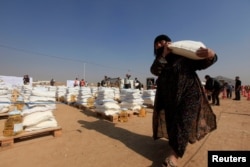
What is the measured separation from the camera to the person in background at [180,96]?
1943mm

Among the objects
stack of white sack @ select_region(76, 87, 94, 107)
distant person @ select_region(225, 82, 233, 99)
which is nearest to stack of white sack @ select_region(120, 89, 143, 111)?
stack of white sack @ select_region(76, 87, 94, 107)

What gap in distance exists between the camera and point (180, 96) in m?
2.04

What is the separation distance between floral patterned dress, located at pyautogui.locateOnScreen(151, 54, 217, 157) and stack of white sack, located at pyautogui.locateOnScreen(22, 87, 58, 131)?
2.41 metres

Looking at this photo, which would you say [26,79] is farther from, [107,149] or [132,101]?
[107,149]

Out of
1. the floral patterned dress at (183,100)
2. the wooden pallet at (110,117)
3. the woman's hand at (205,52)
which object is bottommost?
the wooden pallet at (110,117)

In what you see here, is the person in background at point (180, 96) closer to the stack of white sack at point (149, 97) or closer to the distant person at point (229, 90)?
the stack of white sack at point (149, 97)

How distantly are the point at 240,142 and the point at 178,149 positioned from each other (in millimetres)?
1838

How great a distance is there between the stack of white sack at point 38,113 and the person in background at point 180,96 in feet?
7.65

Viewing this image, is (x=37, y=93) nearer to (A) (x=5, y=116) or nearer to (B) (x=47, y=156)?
(B) (x=47, y=156)

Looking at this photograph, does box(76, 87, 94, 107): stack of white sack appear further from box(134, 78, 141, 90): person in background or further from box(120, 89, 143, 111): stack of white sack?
box(134, 78, 141, 90): person in background

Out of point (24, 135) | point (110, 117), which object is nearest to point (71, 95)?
point (110, 117)

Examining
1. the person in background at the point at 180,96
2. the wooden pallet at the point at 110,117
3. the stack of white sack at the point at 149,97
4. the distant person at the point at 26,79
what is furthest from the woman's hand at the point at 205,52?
the distant person at the point at 26,79

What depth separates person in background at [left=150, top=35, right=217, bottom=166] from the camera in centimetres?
194

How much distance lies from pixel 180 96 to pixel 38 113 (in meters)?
2.73
